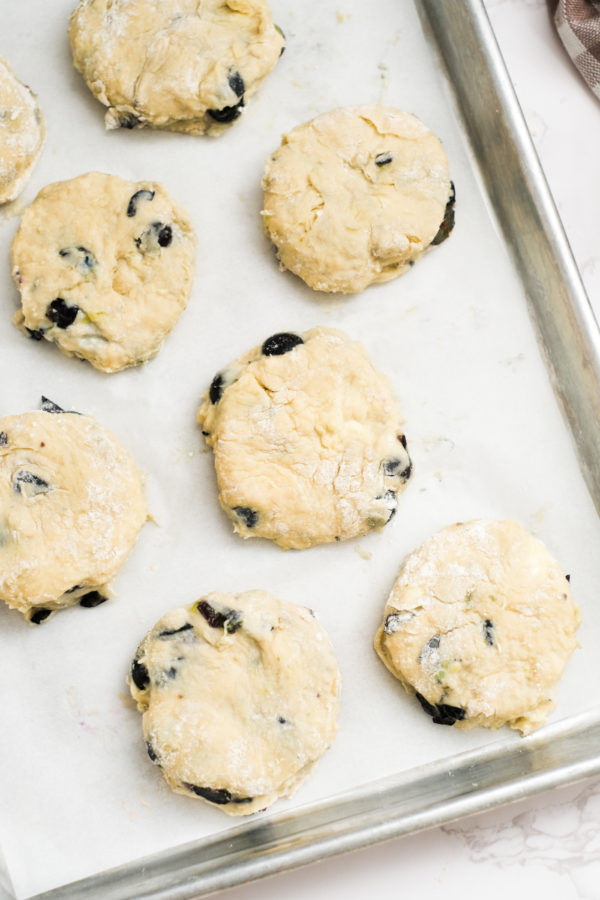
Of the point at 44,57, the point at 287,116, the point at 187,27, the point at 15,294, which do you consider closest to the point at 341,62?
the point at 287,116

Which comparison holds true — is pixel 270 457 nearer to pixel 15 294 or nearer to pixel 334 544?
pixel 334 544

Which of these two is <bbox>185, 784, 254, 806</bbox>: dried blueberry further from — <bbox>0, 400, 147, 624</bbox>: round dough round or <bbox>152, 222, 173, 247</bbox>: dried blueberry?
<bbox>152, 222, 173, 247</bbox>: dried blueberry

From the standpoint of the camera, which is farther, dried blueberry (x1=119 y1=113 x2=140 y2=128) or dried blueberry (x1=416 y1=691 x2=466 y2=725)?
dried blueberry (x1=119 y1=113 x2=140 y2=128)

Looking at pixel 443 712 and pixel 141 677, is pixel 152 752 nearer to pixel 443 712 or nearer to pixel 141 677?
pixel 141 677

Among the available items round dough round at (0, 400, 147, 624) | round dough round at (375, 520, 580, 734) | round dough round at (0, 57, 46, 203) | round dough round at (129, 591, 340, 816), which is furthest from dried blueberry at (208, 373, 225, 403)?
round dough round at (0, 57, 46, 203)

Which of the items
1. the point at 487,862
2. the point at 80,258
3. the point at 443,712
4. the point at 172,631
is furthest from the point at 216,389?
the point at 487,862

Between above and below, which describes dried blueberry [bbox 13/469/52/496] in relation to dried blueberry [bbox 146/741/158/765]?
above

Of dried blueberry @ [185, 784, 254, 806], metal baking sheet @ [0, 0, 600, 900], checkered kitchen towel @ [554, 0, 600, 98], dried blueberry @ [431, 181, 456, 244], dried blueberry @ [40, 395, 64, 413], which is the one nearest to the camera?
dried blueberry @ [185, 784, 254, 806]
